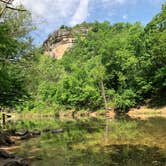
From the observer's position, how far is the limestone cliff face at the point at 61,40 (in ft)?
424

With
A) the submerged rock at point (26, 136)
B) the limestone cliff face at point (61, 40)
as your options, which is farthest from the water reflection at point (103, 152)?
the limestone cliff face at point (61, 40)

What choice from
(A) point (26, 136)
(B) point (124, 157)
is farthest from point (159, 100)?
(B) point (124, 157)

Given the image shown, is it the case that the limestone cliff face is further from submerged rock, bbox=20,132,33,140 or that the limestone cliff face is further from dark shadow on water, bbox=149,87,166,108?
submerged rock, bbox=20,132,33,140

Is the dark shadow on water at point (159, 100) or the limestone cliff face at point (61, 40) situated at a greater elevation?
the limestone cliff face at point (61, 40)

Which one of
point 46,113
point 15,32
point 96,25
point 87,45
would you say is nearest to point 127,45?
point 46,113

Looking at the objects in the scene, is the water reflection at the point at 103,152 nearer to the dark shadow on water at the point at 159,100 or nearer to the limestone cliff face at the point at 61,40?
the dark shadow on water at the point at 159,100

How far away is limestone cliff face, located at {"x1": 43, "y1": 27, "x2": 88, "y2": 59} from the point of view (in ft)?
424

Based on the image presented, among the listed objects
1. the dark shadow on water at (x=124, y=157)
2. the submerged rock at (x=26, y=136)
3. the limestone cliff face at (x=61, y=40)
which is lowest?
the dark shadow on water at (x=124, y=157)

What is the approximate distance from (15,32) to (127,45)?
35546mm

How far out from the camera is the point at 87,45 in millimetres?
105375

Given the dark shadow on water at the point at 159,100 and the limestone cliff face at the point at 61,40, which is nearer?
the dark shadow on water at the point at 159,100

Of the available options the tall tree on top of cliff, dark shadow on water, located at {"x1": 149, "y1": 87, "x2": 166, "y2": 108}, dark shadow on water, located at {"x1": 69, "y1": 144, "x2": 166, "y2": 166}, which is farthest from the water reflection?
dark shadow on water, located at {"x1": 149, "y1": 87, "x2": 166, "y2": 108}

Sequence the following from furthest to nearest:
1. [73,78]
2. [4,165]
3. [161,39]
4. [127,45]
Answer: [73,78] → [127,45] → [161,39] → [4,165]

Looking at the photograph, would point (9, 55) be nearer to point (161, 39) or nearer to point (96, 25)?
point (161, 39)
